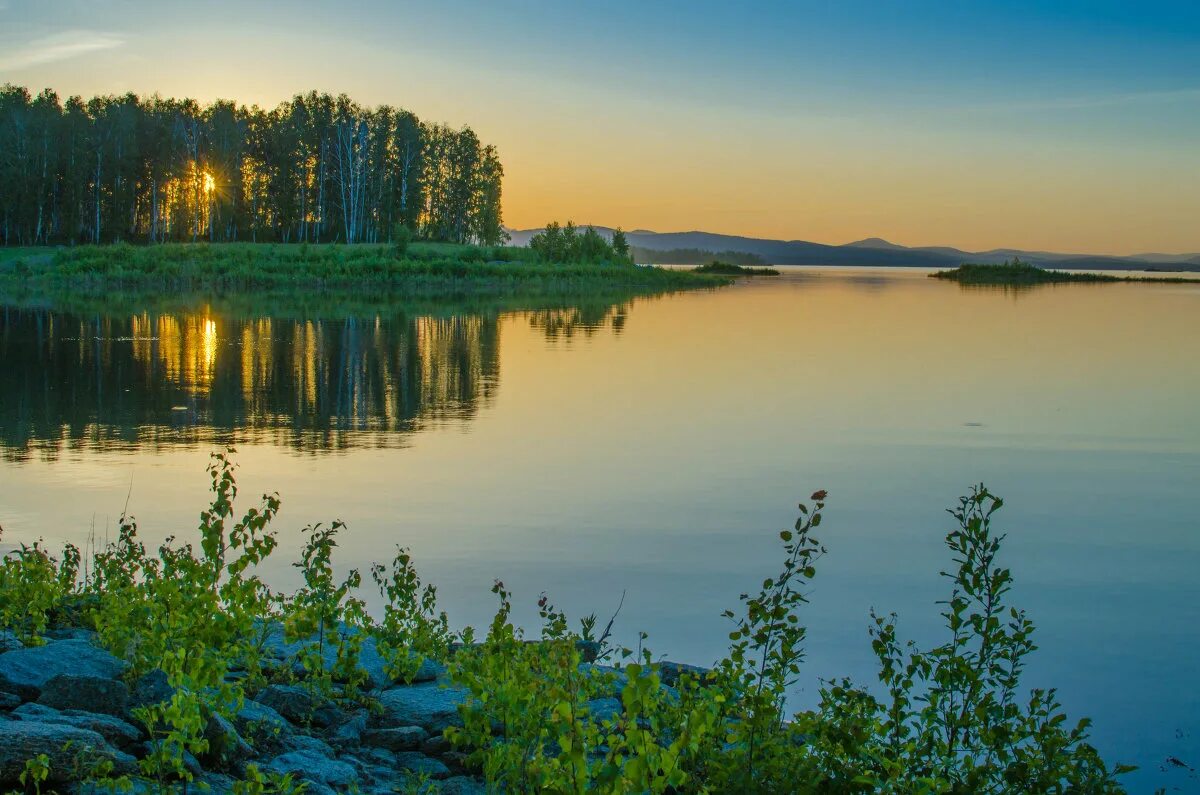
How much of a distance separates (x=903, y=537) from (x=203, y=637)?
9115mm

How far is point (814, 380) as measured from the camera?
30.4 m

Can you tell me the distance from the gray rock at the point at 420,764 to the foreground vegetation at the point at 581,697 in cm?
14

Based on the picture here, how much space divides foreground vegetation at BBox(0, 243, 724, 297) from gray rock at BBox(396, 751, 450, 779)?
69.7 m

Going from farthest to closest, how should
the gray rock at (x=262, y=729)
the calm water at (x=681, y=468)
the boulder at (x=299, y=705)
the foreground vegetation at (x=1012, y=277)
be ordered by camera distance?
the foreground vegetation at (x=1012, y=277), the calm water at (x=681, y=468), the boulder at (x=299, y=705), the gray rock at (x=262, y=729)

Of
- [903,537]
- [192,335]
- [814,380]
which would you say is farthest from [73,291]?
[903,537]

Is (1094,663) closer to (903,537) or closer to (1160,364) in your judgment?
(903,537)

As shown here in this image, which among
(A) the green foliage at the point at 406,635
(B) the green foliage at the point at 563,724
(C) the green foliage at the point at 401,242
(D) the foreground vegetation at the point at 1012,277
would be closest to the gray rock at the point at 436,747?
(B) the green foliage at the point at 563,724

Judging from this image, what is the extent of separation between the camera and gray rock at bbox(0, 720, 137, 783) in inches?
200

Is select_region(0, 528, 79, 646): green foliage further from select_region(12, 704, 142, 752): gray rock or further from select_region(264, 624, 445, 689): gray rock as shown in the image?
select_region(12, 704, 142, 752): gray rock

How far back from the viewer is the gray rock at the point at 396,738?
684cm

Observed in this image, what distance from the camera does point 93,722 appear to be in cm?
582

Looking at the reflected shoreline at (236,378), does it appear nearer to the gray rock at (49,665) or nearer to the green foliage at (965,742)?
the gray rock at (49,665)

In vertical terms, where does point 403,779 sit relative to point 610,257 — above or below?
below

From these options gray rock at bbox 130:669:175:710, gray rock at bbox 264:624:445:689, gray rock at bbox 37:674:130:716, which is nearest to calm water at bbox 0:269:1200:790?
gray rock at bbox 264:624:445:689
